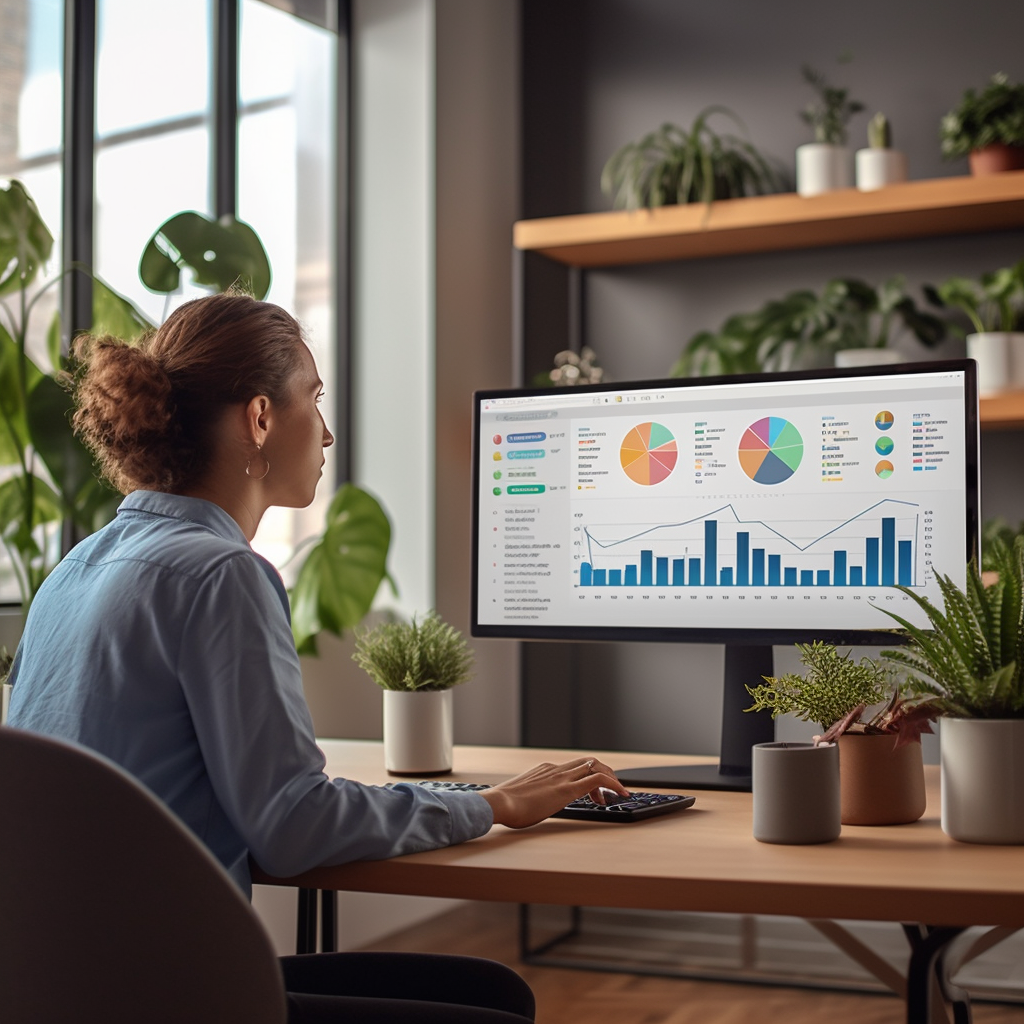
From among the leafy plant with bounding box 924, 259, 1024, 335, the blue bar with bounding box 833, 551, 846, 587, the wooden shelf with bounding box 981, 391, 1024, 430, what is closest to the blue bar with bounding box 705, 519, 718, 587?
the blue bar with bounding box 833, 551, 846, 587

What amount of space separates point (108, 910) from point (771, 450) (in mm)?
1019

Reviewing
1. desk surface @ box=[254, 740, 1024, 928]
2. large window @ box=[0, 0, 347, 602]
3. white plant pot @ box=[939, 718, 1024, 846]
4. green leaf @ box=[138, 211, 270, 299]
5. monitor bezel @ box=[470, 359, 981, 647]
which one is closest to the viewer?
desk surface @ box=[254, 740, 1024, 928]

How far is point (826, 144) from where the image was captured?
3.04 m

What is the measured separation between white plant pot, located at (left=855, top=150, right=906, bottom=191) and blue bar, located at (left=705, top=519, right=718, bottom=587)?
62.8 inches

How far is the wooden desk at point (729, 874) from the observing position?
978 mm

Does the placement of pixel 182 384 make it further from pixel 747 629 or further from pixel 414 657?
pixel 747 629

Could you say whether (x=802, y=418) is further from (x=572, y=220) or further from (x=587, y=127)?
(x=587, y=127)

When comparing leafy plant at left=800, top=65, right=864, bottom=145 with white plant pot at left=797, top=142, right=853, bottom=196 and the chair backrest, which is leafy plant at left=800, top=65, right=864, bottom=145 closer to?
white plant pot at left=797, top=142, right=853, bottom=196

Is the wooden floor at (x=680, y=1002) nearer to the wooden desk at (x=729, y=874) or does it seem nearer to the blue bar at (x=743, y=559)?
the blue bar at (x=743, y=559)

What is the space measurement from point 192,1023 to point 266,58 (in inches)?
108

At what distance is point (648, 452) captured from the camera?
5.57 ft

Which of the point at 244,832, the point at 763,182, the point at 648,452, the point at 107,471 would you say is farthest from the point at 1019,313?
the point at 244,832

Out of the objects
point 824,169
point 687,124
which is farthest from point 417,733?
point 687,124

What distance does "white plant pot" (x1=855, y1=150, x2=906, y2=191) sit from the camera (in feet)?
9.70
